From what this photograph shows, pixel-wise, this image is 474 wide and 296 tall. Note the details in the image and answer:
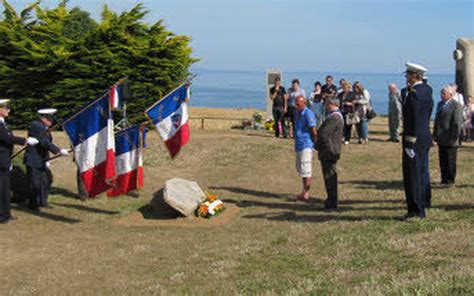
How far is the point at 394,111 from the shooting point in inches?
838

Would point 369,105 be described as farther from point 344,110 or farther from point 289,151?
point 289,151

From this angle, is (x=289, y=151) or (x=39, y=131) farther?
(x=289, y=151)

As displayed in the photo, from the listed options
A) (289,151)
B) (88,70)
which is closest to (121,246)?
(289,151)

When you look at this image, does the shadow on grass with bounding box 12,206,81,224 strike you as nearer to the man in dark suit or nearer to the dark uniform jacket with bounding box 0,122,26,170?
the dark uniform jacket with bounding box 0,122,26,170

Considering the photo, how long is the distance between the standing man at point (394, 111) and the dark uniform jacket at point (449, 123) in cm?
719

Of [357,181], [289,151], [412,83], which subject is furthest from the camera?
[289,151]

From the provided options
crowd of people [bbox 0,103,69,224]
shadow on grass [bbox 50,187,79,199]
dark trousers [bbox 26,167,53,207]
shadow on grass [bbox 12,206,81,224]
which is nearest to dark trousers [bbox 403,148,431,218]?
shadow on grass [bbox 12,206,81,224]

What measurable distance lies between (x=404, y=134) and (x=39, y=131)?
688 centimetres

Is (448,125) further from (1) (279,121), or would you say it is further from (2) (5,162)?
(1) (279,121)

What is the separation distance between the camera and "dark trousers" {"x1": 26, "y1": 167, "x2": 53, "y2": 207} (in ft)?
43.3

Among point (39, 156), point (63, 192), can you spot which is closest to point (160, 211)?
point (39, 156)

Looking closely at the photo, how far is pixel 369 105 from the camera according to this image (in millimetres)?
21062

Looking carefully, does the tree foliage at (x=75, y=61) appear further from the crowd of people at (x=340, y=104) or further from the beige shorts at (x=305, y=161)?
the beige shorts at (x=305, y=161)

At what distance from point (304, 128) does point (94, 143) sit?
4.02m
